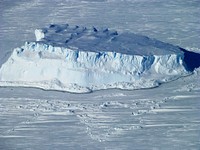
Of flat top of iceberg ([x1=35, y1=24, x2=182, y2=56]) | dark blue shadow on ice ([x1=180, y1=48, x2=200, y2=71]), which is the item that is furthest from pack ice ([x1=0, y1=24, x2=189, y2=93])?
dark blue shadow on ice ([x1=180, y1=48, x2=200, y2=71])

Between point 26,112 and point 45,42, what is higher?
point 45,42

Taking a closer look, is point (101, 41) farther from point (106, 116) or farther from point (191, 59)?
point (106, 116)

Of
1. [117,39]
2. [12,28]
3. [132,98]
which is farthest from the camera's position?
[12,28]

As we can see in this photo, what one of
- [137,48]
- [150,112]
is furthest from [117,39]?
[150,112]

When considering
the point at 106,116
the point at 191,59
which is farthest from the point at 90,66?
the point at 191,59

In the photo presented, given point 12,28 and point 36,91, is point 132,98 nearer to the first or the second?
point 36,91

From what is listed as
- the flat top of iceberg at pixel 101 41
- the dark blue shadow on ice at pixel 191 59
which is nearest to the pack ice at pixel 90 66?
the flat top of iceberg at pixel 101 41

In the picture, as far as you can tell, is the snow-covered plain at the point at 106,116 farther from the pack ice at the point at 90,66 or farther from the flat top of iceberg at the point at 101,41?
the flat top of iceberg at the point at 101,41
